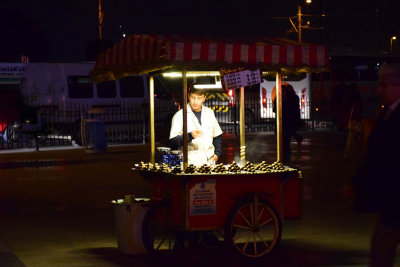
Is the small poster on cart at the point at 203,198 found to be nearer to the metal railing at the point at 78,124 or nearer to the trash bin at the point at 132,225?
the trash bin at the point at 132,225

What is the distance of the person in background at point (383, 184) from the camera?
4945 mm

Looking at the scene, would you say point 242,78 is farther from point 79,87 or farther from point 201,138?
point 79,87

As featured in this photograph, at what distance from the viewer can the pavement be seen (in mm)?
8234

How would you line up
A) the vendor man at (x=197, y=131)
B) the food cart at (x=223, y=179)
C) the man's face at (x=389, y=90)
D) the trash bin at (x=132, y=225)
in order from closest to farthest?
the man's face at (x=389, y=90), the food cart at (x=223, y=179), the trash bin at (x=132, y=225), the vendor man at (x=197, y=131)

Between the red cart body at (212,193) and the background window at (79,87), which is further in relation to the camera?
the background window at (79,87)

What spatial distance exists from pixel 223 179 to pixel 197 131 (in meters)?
0.92

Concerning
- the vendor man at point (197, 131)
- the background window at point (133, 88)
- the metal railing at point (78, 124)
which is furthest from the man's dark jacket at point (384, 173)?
the background window at point (133, 88)

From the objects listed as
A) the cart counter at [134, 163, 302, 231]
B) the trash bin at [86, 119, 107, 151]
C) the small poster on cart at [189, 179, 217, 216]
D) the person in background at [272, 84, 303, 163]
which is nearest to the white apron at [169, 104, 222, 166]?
the cart counter at [134, 163, 302, 231]

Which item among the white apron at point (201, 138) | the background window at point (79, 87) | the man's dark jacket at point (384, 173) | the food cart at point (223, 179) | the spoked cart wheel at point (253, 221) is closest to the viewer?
the man's dark jacket at point (384, 173)

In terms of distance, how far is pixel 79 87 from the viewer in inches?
1110

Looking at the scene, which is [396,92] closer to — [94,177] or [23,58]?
[94,177]

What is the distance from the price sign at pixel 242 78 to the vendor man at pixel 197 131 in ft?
1.06

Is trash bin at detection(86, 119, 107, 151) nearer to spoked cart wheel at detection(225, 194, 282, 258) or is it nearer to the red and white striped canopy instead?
the red and white striped canopy

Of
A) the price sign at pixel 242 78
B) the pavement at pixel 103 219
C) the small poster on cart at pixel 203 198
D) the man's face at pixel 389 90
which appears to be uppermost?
the price sign at pixel 242 78
